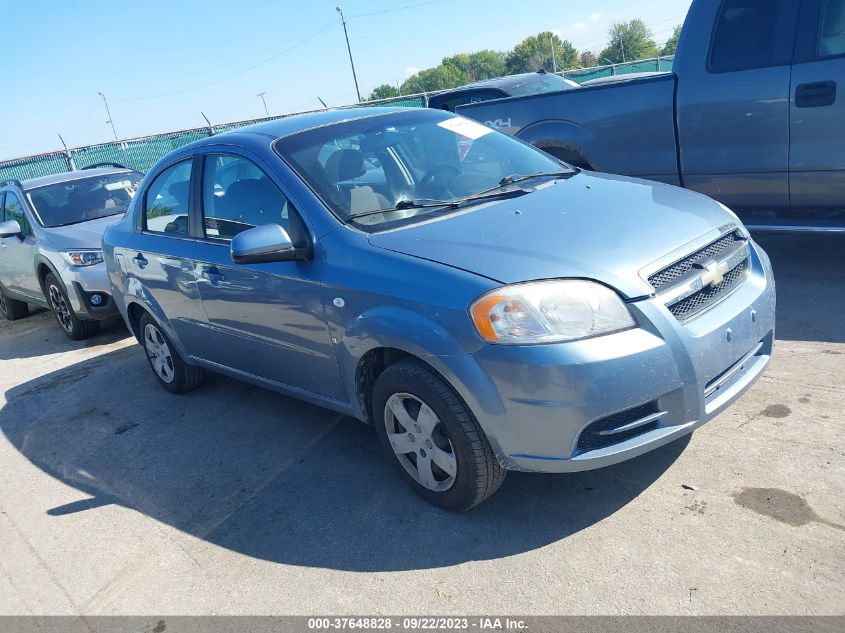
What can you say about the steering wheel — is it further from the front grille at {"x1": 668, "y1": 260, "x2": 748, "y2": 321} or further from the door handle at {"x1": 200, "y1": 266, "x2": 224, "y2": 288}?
the front grille at {"x1": 668, "y1": 260, "x2": 748, "y2": 321}

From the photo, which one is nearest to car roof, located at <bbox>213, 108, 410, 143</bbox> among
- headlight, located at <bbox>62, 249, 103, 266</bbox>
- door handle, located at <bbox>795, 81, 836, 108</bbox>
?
door handle, located at <bbox>795, 81, 836, 108</bbox>

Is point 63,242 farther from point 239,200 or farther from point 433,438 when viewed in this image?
point 433,438

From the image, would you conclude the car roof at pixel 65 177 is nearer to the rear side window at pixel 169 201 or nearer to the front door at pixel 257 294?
the rear side window at pixel 169 201

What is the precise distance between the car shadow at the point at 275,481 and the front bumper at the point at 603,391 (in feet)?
1.45

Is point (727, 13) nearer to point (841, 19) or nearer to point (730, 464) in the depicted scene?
point (841, 19)

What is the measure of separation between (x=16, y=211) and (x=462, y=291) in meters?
7.59

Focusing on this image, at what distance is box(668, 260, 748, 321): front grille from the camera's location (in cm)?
296

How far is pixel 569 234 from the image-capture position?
10.3ft

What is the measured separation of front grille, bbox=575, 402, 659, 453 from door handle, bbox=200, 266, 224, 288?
2.33 meters

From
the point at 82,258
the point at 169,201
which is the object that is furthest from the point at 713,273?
the point at 82,258

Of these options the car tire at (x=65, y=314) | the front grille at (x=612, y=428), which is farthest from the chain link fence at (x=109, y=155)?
the front grille at (x=612, y=428)

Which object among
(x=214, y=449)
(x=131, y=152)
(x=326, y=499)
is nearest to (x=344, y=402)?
(x=326, y=499)

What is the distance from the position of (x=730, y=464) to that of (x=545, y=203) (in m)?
1.47

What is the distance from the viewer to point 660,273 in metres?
2.98
